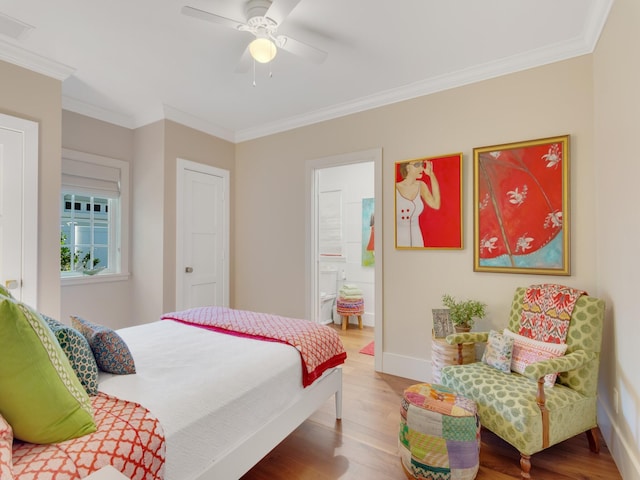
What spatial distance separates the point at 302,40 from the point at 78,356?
2361 millimetres

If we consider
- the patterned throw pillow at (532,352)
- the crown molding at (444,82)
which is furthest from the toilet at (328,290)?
the patterned throw pillow at (532,352)

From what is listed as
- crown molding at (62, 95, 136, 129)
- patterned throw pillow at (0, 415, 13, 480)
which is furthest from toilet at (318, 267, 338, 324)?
patterned throw pillow at (0, 415, 13, 480)

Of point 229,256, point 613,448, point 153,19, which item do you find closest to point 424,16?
point 153,19

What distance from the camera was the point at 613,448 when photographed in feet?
6.25

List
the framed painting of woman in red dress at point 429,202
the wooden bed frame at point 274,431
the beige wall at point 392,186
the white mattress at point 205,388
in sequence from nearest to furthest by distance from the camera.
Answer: the white mattress at point 205,388 → the wooden bed frame at point 274,431 → the beige wall at point 392,186 → the framed painting of woman in red dress at point 429,202

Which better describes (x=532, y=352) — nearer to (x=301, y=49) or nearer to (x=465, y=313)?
(x=465, y=313)

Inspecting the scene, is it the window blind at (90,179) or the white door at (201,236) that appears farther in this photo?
the white door at (201,236)

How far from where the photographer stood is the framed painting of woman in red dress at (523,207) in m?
2.39

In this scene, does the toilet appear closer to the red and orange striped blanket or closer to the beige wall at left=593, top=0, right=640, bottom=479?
the red and orange striped blanket

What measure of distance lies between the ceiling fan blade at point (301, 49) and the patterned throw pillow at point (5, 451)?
7.14ft

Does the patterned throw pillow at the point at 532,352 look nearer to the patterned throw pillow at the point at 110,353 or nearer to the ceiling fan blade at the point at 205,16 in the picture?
the patterned throw pillow at the point at 110,353

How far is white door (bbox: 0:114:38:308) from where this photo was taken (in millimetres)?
2445

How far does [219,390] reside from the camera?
4.64 feet

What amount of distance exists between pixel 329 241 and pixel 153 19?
3816 mm
